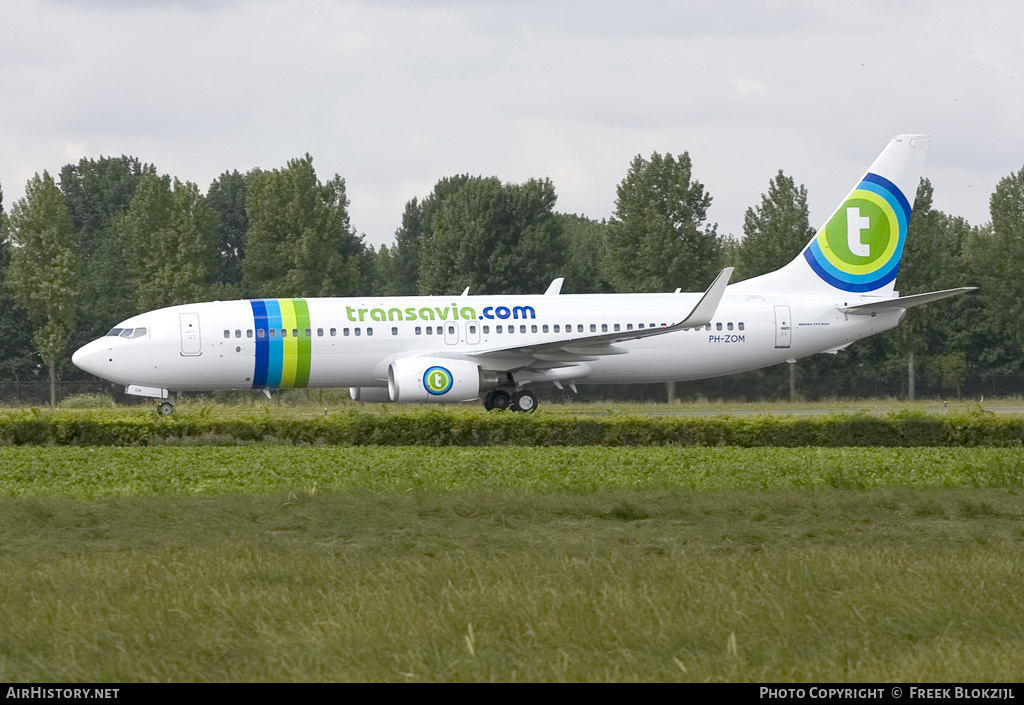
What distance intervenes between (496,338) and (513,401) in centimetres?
174

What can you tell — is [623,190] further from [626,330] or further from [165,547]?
[165,547]

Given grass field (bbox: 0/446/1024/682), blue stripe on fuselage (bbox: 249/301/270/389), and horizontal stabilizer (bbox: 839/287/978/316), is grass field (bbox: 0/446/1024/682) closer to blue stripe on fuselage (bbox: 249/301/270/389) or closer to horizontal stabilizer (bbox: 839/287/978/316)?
blue stripe on fuselage (bbox: 249/301/270/389)

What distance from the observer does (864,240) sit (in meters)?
37.9

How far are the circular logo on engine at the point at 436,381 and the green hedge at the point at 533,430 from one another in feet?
21.8

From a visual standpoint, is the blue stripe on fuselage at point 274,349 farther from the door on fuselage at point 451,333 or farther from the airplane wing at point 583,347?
the airplane wing at point 583,347

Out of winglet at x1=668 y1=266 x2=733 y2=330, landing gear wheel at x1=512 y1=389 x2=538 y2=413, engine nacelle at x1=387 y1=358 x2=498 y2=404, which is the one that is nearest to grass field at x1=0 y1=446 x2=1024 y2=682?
winglet at x1=668 y1=266 x2=733 y2=330

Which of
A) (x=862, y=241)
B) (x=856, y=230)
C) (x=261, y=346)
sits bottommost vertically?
(x=261, y=346)

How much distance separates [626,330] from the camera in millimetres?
35250

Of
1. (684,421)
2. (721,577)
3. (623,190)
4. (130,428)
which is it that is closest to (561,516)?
(721,577)

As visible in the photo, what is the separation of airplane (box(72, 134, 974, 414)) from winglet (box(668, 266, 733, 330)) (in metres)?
0.04

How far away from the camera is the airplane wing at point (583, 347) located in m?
32.3

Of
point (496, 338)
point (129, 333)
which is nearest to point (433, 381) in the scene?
point (496, 338)

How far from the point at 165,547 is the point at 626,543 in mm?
4628
